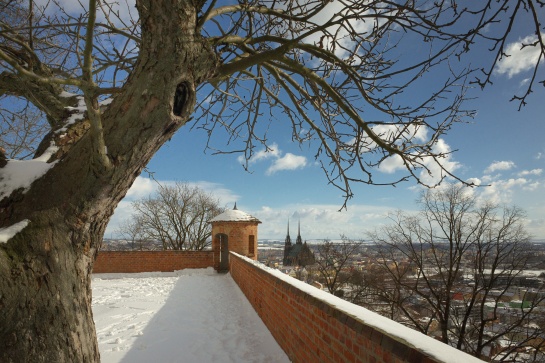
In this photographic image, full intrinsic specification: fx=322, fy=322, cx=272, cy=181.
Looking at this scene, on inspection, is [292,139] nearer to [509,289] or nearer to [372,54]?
[372,54]

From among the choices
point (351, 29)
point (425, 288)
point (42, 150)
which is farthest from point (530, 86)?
point (425, 288)

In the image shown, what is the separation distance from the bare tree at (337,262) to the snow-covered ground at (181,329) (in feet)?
51.2

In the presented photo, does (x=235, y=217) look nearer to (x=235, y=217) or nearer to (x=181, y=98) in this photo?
(x=235, y=217)

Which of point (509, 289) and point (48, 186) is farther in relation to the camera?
point (509, 289)

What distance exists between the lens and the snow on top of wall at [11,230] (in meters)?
1.75

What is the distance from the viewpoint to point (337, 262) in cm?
2442

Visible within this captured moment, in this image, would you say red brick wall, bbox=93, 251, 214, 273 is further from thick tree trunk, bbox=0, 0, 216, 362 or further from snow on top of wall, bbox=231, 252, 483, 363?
thick tree trunk, bbox=0, 0, 216, 362

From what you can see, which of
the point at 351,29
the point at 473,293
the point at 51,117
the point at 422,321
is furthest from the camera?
the point at 422,321

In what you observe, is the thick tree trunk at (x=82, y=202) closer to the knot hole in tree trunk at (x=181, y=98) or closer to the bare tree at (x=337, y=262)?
the knot hole in tree trunk at (x=181, y=98)

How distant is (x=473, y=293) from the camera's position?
13000 millimetres

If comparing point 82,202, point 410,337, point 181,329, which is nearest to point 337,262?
point 181,329

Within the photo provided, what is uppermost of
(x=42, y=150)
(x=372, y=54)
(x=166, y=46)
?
(x=372, y=54)

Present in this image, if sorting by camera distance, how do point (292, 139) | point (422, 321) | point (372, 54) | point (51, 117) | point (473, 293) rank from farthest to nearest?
point (422, 321), point (473, 293), point (292, 139), point (372, 54), point (51, 117)

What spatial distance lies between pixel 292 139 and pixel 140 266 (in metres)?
15.5
